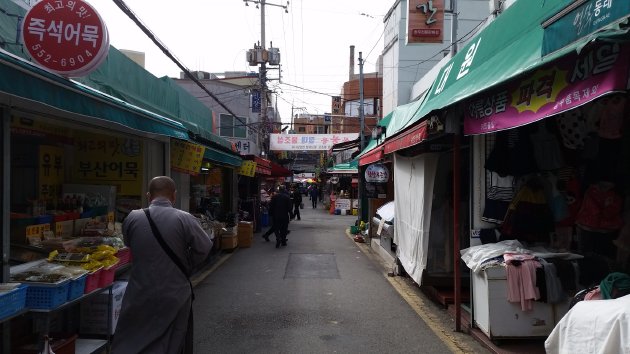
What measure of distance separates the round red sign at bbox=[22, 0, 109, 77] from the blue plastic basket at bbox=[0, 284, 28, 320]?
2.08 m

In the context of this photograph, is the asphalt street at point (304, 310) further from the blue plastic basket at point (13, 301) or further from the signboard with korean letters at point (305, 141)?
the signboard with korean letters at point (305, 141)

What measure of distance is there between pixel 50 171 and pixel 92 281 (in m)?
2.48

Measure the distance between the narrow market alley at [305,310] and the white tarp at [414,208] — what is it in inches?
27.7

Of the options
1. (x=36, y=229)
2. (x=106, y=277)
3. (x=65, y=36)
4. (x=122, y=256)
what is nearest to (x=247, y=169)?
(x=122, y=256)

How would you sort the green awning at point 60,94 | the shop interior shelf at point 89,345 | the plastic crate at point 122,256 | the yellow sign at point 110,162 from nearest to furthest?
1. the green awning at point 60,94
2. the shop interior shelf at point 89,345
3. the plastic crate at point 122,256
4. the yellow sign at point 110,162

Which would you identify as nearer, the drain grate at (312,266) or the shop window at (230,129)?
the drain grate at (312,266)

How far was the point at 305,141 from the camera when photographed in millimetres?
27141

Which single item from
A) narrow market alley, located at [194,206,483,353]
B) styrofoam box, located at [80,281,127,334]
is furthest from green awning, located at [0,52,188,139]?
narrow market alley, located at [194,206,483,353]

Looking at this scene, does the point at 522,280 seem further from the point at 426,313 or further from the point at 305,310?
the point at 305,310

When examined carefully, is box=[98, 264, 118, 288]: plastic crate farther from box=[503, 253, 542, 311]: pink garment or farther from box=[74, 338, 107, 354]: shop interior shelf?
box=[503, 253, 542, 311]: pink garment

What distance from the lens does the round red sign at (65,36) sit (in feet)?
14.6

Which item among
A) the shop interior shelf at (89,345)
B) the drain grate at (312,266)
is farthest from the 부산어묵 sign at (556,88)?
the drain grate at (312,266)

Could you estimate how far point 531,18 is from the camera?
198 inches

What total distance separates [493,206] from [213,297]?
4.75 meters
